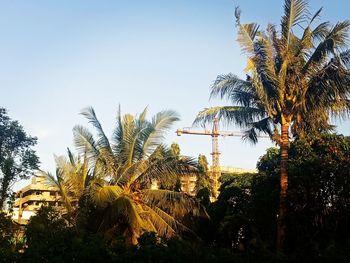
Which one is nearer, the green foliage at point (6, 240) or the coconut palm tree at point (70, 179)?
the green foliage at point (6, 240)

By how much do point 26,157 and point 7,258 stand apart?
16.4m

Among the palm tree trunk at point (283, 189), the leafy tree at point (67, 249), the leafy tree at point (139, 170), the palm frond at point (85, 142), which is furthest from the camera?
the palm frond at point (85, 142)

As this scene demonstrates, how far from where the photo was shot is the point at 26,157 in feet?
77.0

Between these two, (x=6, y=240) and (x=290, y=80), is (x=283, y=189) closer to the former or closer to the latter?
(x=290, y=80)

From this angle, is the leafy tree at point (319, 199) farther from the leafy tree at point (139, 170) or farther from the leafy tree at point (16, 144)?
the leafy tree at point (16, 144)

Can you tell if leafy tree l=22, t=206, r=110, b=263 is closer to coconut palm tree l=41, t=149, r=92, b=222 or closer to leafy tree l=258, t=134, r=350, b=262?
coconut palm tree l=41, t=149, r=92, b=222

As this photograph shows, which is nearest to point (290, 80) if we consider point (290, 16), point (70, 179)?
point (290, 16)

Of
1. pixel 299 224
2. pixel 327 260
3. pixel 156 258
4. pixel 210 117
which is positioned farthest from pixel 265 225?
pixel 156 258

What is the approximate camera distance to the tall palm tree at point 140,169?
16844mm

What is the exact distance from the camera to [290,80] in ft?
49.9

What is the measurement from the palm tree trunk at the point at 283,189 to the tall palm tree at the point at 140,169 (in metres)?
4.08

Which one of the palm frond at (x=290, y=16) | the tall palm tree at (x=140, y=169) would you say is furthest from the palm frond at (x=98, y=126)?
the palm frond at (x=290, y=16)

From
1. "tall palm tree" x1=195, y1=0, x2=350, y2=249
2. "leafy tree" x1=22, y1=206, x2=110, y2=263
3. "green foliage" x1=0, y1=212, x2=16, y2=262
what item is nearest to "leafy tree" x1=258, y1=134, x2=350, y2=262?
"tall palm tree" x1=195, y1=0, x2=350, y2=249

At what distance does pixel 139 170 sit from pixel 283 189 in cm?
569
